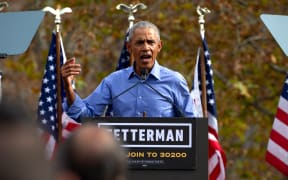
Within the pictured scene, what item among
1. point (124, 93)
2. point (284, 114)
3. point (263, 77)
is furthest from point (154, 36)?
point (263, 77)

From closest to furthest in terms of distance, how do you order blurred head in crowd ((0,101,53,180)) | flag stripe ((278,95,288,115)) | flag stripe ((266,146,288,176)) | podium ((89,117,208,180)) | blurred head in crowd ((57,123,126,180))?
blurred head in crowd ((0,101,53,180))
blurred head in crowd ((57,123,126,180))
podium ((89,117,208,180))
flag stripe ((266,146,288,176))
flag stripe ((278,95,288,115))

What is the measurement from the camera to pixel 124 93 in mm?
9023

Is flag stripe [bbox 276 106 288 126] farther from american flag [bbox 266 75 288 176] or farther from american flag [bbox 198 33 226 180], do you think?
american flag [bbox 198 33 226 180]

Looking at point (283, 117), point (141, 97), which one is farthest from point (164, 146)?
point (283, 117)

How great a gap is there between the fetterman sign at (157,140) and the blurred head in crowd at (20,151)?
221 inches

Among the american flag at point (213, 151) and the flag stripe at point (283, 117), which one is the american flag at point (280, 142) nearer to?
the flag stripe at point (283, 117)

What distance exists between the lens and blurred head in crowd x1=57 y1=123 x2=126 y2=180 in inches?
110

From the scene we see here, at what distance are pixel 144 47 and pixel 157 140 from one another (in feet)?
2.77

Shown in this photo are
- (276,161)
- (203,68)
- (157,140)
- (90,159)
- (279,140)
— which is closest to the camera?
(90,159)

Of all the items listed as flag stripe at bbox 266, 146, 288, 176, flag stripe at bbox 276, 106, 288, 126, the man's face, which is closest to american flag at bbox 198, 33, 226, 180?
flag stripe at bbox 266, 146, 288, 176

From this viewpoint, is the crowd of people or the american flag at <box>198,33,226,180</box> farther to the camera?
the american flag at <box>198,33,226,180</box>

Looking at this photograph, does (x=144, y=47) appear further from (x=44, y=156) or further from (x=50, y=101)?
A: (x=44, y=156)

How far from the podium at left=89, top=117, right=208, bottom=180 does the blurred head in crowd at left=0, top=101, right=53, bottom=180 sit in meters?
5.62

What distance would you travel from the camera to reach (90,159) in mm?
2799
